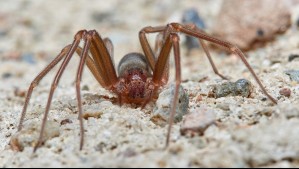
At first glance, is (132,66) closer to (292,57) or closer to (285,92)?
(285,92)

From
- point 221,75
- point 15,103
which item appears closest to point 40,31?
point 15,103

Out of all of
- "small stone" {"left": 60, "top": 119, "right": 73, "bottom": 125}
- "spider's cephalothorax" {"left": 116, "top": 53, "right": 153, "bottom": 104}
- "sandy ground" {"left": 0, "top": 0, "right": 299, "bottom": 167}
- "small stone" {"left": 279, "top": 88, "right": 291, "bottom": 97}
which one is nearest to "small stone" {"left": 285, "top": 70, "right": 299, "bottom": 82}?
A: "sandy ground" {"left": 0, "top": 0, "right": 299, "bottom": 167}

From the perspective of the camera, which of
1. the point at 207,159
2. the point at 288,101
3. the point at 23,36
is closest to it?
the point at 207,159

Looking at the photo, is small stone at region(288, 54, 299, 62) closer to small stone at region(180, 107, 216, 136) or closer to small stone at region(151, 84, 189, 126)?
small stone at region(151, 84, 189, 126)

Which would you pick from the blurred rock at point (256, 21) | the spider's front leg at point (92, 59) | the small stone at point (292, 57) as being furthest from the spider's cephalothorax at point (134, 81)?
the blurred rock at point (256, 21)

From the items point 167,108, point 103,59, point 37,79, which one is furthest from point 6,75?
point 167,108

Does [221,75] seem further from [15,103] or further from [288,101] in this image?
[15,103]
